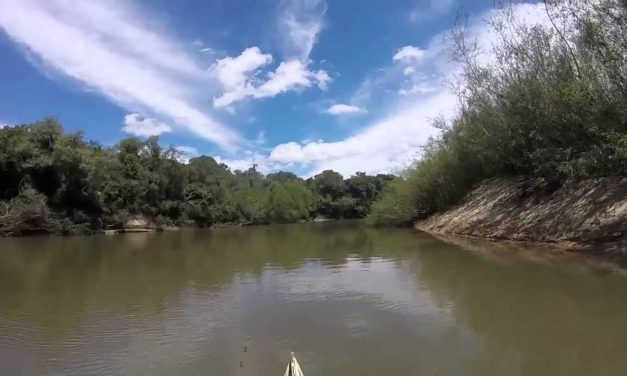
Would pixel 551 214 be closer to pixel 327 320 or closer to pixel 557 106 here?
pixel 557 106

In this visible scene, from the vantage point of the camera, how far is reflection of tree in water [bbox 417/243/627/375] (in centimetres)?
536

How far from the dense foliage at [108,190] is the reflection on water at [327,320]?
24660mm

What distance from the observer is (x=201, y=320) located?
7871 mm

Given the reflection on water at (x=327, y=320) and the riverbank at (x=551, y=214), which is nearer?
the reflection on water at (x=327, y=320)

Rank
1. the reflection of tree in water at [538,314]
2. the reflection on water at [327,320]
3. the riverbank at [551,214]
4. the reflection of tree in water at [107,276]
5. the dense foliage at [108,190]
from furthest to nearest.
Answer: the dense foliage at [108,190] < the riverbank at [551,214] < the reflection of tree in water at [107,276] < the reflection on water at [327,320] < the reflection of tree in water at [538,314]

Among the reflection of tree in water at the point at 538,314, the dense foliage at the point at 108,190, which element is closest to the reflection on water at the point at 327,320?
the reflection of tree in water at the point at 538,314

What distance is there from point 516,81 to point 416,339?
15091 millimetres

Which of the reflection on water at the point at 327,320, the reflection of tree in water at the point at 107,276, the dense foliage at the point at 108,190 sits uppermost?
the dense foliage at the point at 108,190

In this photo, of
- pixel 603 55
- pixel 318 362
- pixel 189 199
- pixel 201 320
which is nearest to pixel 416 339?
pixel 318 362

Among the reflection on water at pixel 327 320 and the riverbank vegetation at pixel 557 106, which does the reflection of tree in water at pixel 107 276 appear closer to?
the reflection on water at pixel 327 320

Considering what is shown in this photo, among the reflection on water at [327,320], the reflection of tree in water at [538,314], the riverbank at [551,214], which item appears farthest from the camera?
the riverbank at [551,214]

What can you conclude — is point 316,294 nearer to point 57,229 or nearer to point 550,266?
point 550,266

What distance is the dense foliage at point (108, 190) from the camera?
35.4 metres

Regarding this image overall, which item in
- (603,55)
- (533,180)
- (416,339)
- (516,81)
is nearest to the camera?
(416,339)
